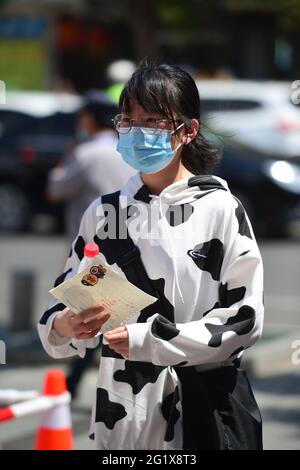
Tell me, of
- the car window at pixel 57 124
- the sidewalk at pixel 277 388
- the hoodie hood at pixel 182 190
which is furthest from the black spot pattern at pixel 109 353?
the car window at pixel 57 124

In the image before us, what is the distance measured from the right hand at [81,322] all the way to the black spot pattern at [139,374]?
0.58ft

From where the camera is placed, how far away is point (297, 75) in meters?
27.7

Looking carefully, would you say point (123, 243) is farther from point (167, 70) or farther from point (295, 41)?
point (295, 41)

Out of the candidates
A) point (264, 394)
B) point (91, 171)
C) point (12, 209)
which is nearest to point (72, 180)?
point (91, 171)

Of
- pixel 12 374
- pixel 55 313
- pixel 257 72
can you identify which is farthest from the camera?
pixel 257 72

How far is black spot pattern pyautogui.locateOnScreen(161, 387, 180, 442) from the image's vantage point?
3.54 m

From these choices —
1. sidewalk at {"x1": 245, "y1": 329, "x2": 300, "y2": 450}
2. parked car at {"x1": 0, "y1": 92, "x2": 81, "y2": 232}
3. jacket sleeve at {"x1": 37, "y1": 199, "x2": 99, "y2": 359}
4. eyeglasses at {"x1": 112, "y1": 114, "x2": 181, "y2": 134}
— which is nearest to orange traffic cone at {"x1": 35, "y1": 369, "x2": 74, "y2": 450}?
sidewalk at {"x1": 245, "y1": 329, "x2": 300, "y2": 450}

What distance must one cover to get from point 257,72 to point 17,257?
51.2ft

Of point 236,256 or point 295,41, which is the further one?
point 295,41

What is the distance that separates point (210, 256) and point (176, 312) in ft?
0.63

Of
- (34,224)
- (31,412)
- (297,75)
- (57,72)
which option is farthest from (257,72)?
(31,412)

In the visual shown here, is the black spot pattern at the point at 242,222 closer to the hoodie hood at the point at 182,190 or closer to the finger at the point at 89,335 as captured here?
the hoodie hood at the point at 182,190

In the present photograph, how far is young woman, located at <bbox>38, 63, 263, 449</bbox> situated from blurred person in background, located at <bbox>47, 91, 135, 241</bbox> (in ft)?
13.7

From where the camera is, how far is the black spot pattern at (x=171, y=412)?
354 centimetres
